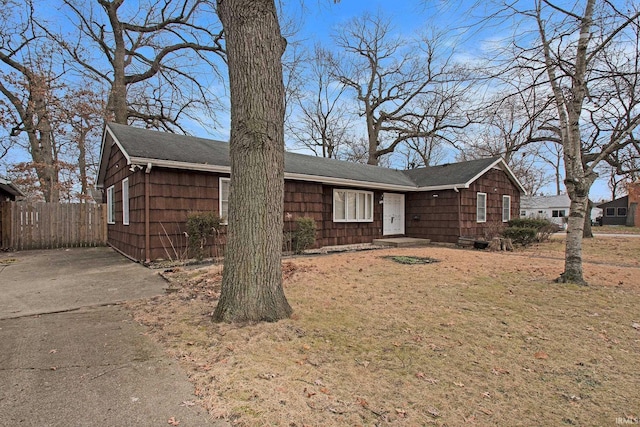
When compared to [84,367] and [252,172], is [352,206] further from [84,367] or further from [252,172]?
[84,367]

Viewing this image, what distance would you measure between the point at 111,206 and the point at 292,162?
22.3 ft

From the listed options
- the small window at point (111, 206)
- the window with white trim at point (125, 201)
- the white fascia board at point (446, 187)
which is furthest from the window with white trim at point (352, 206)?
the small window at point (111, 206)

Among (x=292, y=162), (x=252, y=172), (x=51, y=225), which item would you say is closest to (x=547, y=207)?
(x=292, y=162)

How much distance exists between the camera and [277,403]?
227 cm

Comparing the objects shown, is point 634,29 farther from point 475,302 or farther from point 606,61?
point 475,302

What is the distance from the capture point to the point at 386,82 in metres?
26.7

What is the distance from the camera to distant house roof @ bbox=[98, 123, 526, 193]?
8492 mm

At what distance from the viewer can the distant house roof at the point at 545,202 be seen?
131 feet

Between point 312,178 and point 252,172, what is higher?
point 312,178

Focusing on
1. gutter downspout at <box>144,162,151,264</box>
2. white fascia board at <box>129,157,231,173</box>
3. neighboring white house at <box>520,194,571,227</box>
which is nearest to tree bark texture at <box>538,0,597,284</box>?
white fascia board at <box>129,157,231,173</box>

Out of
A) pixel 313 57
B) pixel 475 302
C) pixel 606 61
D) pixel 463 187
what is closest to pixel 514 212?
pixel 463 187

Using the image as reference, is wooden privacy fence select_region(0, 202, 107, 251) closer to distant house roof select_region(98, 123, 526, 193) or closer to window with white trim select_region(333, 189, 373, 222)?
distant house roof select_region(98, 123, 526, 193)

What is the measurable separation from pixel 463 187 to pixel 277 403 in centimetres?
1288

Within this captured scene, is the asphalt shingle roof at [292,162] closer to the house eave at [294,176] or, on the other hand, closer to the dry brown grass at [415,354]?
the house eave at [294,176]
